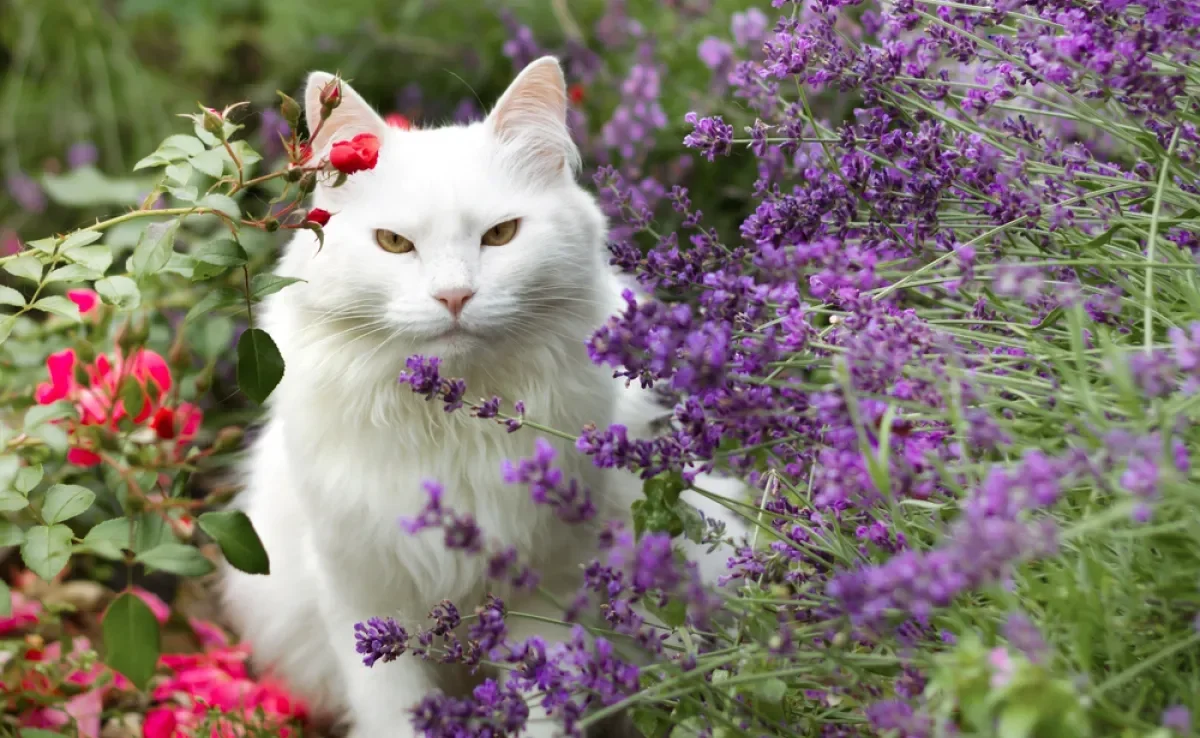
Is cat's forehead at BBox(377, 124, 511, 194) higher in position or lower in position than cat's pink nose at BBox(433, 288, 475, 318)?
higher

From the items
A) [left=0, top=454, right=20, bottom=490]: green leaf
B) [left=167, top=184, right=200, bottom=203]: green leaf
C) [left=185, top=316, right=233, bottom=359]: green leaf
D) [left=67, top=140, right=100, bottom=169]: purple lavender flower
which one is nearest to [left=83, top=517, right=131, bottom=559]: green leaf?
[left=0, top=454, right=20, bottom=490]: green leaf

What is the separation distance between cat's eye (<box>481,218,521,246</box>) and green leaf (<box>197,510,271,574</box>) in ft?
1.60

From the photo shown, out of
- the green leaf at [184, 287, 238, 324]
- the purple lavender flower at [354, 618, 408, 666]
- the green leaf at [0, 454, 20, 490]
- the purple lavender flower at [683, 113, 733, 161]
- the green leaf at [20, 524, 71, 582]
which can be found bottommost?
the green leaf at [20, 524, 71, 582]

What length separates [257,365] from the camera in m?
1.31

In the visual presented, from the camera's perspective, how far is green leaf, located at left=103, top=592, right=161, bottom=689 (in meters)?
1.31

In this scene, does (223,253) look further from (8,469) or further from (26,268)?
(8,469)

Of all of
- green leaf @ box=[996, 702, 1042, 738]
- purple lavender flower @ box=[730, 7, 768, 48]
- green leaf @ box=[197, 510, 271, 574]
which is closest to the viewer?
green leaf @ box=[996, 702, 1042, 738]

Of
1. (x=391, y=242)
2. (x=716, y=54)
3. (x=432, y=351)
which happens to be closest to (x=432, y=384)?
Answer: (x=432, y=351)

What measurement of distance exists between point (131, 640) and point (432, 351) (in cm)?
51

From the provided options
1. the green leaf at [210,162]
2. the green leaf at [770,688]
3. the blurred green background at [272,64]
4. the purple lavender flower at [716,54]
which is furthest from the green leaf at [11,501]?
the purple lavender flower at [716,54]

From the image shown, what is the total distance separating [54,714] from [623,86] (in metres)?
1.81

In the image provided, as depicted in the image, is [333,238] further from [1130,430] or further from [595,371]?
[1130,430]

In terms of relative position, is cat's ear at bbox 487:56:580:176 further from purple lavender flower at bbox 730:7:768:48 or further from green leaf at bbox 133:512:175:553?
purple lavender flower at bbox 730:7:768:48

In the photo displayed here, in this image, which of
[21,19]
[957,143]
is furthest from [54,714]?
[21,19]
